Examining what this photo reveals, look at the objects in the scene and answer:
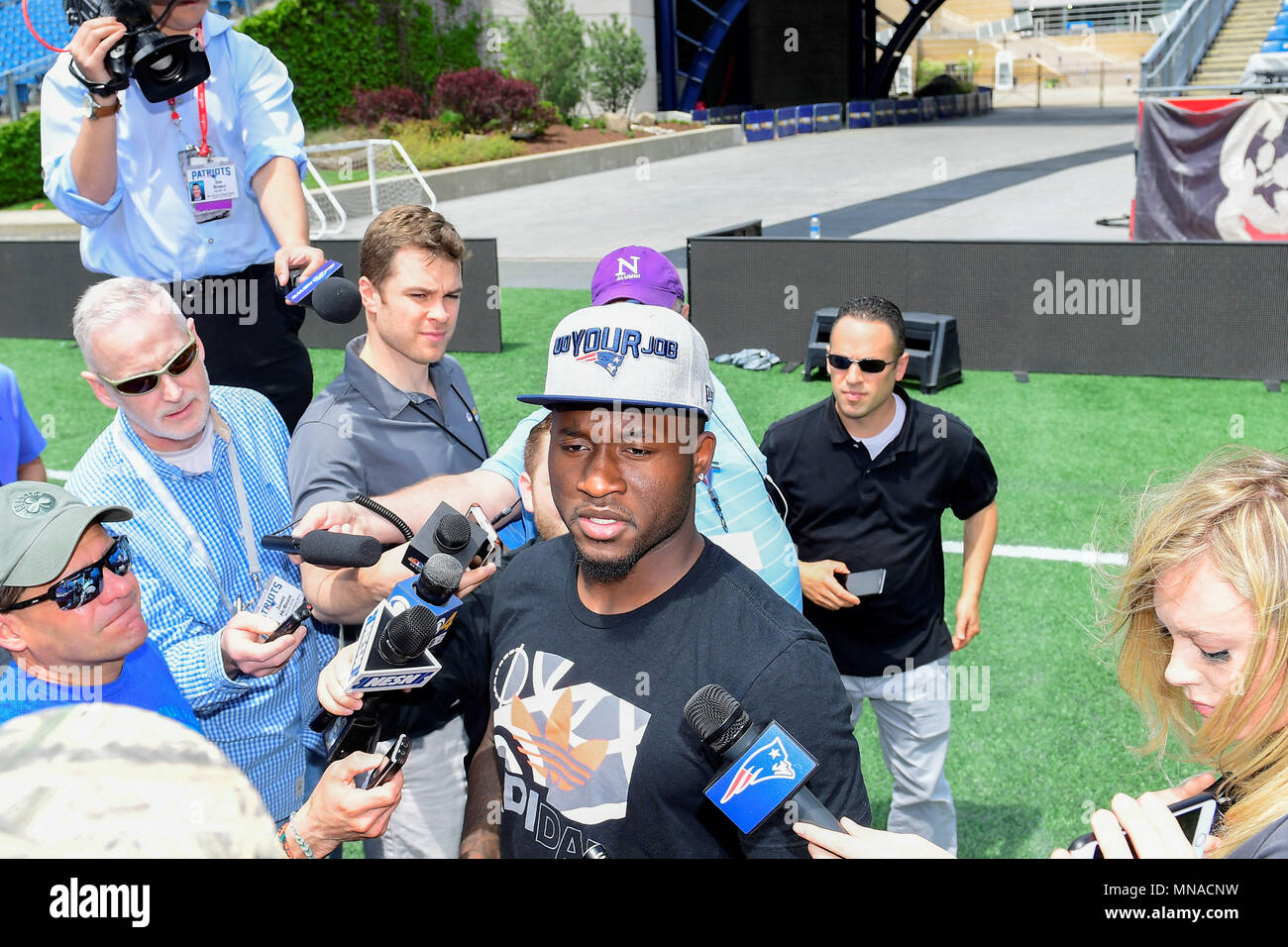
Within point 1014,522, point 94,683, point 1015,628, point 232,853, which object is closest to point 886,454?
point 1015,628

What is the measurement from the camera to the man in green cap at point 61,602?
268 cm

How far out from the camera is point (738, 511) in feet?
11.3

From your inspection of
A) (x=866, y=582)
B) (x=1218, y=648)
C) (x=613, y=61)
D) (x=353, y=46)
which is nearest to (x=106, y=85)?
(x=866, y=582)

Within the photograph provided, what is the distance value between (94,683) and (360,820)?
3.05 ft

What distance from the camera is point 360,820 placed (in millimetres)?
2414

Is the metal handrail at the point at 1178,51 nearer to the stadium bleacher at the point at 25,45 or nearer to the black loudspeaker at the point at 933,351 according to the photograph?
the black loudspeaker at the point at 933,351

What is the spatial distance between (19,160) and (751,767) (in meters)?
29.3

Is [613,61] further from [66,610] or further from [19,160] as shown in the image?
[66,610]

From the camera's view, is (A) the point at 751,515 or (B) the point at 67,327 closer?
(A) the point at 751,515

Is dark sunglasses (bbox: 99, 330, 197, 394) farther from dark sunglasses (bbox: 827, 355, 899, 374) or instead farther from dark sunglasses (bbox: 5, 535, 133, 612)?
dark sunglasses (bbox: 827, 355, 899, 374)

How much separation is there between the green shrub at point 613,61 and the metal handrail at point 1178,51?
19.9 metres
